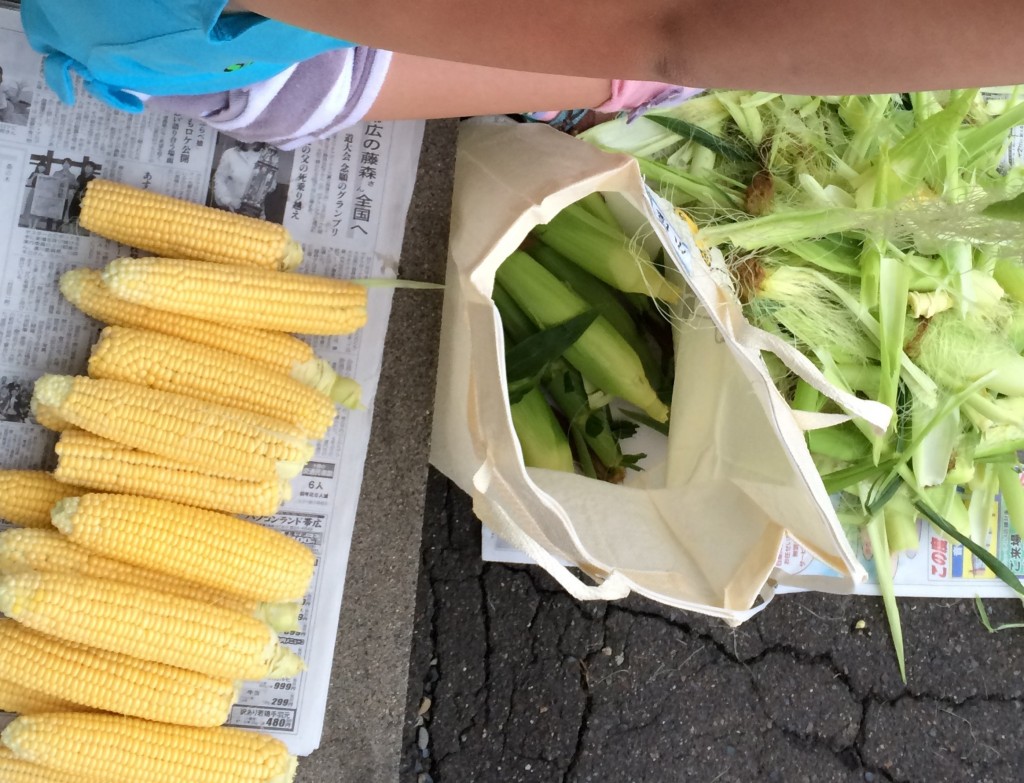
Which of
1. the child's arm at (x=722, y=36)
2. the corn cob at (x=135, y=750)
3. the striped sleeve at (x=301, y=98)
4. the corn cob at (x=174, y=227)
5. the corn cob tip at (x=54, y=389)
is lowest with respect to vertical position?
the corn cob at (x=135, y=750)

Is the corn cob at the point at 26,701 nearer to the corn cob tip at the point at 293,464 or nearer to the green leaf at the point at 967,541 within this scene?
the corn cob tip at the point at 293,464

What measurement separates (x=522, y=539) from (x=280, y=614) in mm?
323

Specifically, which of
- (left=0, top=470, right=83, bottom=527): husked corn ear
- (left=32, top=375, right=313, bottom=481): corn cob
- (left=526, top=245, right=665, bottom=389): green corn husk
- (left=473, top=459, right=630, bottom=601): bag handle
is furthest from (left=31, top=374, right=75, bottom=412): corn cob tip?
(left=526, top=245, right=665, bottom=389): green corn husk

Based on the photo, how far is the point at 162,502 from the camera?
87cm

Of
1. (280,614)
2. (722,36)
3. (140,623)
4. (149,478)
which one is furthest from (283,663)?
(722,36)

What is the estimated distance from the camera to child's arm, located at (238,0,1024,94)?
45cm

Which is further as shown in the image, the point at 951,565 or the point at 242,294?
the point at 951,565

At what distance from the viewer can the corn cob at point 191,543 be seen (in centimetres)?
84

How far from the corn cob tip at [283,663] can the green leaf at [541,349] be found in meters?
0.43

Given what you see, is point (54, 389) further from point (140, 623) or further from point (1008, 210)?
point (1008, 210)

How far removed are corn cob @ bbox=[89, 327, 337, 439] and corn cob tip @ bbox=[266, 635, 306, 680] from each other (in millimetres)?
265

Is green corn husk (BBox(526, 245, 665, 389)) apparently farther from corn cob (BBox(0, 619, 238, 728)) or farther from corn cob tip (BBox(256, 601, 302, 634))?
corn cob (BBox(0, 619, 238, 728))

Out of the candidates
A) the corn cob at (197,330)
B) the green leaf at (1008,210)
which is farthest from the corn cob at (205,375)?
the green leaf at (1008,210)

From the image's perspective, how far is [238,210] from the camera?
1007 mm
